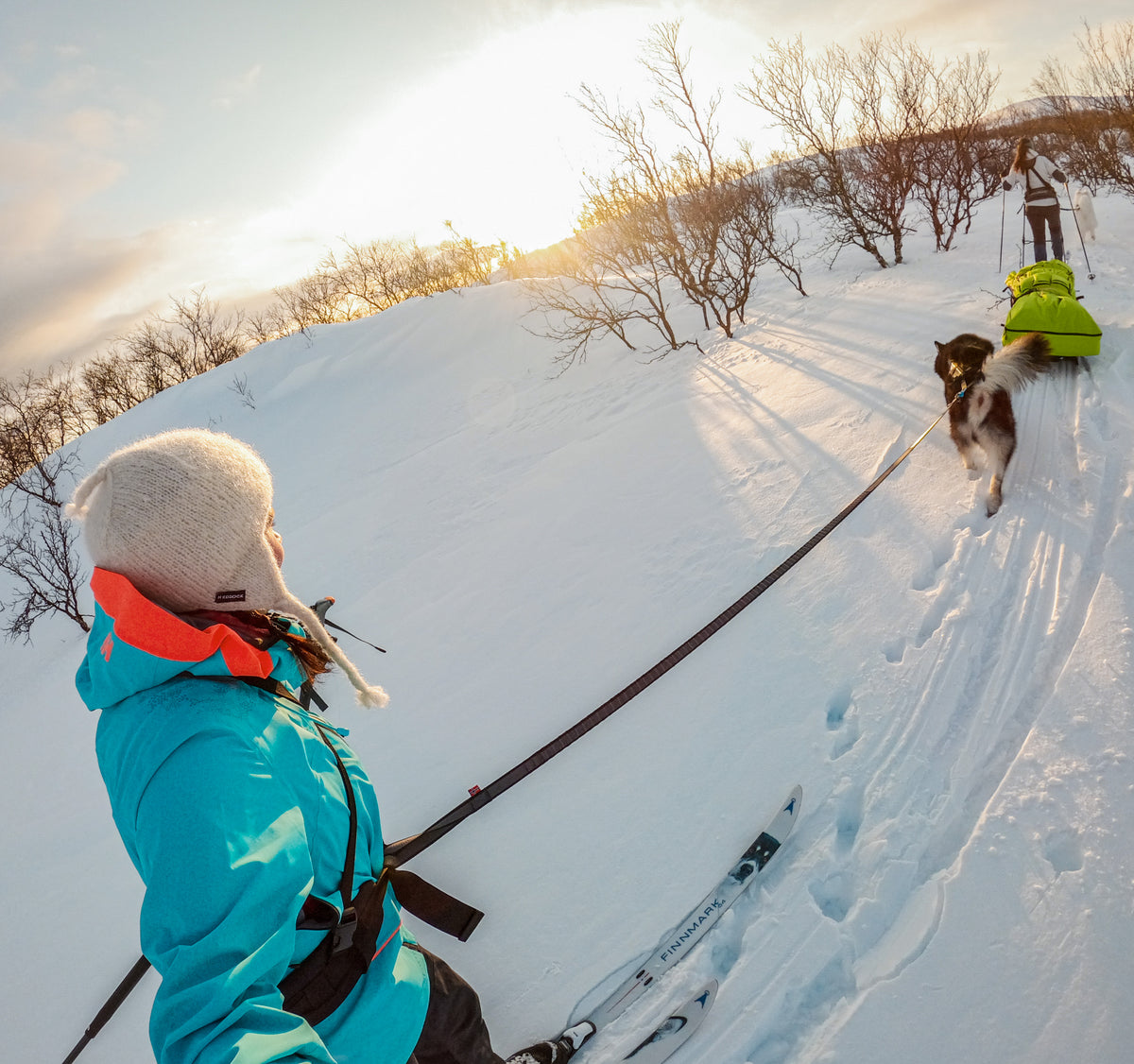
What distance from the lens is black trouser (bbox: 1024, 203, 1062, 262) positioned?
285 inches

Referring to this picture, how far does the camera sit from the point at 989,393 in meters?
3.57

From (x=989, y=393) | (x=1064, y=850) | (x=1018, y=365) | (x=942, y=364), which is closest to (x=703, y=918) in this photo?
(x=1064, y=850)

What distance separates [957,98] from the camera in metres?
11.2

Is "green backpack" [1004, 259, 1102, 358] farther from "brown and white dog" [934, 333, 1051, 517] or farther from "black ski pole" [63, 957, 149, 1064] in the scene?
"black ski pole" [63, 957, 149, 1064]

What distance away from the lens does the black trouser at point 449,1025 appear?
4.54 ft

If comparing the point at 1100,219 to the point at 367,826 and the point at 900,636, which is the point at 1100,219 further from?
the point at 367,826

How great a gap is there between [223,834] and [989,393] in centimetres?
425

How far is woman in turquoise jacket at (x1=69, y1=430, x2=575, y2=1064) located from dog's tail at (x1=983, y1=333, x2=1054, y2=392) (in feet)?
13.4

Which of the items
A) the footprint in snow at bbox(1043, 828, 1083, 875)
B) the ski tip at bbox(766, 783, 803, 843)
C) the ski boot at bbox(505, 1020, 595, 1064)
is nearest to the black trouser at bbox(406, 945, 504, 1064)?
the ski boot at bbox(505, 1020, 595, 1064)

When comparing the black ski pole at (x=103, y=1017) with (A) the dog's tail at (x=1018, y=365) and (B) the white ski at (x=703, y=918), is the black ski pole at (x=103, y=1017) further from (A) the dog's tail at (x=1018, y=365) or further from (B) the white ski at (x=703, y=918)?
(A) the dog's tail at (x=1018, y=365)

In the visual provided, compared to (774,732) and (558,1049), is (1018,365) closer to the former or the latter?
(774,732)

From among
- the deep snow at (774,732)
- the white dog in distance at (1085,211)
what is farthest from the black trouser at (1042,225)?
the deep snow at (774,732)

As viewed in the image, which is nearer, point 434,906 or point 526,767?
point 434,906

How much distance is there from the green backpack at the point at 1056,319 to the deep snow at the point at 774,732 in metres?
0.22
